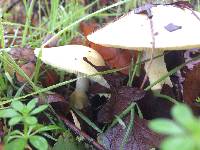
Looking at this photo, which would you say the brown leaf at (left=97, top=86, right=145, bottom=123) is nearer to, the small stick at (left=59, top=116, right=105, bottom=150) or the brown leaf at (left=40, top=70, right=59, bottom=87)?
the small stick at (left=59, top=116, right=105, bottom=150)

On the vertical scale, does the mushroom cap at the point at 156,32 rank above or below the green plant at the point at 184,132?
above

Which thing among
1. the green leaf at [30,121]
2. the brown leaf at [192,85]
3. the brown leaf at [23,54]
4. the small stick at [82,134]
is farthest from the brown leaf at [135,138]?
the brown leaf at [23,54]

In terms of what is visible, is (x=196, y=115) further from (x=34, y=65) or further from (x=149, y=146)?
(x=34, y=65)

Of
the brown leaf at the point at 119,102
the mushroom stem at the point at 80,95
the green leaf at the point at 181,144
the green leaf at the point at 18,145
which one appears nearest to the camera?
the green leaf at the point at 181,144

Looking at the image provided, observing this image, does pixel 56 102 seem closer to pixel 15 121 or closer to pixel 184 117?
pixel 15 121

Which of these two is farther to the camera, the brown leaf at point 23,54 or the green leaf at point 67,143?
the brown leaf at point 23,54

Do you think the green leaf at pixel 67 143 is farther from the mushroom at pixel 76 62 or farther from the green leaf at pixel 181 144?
the green leaf at pixel 181 144

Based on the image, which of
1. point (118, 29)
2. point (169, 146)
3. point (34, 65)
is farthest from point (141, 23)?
point (169, 146)
